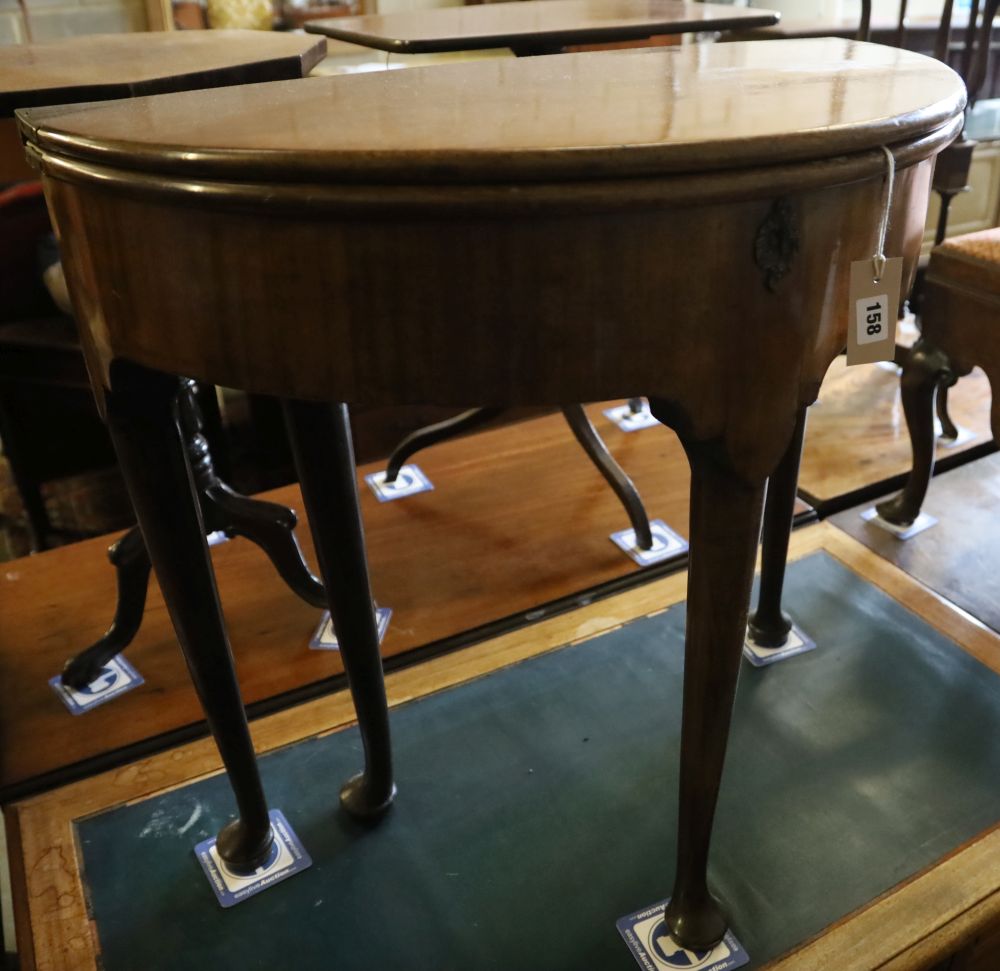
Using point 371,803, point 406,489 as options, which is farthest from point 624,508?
point 371,803

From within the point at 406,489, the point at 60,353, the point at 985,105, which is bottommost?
the point at 406,489

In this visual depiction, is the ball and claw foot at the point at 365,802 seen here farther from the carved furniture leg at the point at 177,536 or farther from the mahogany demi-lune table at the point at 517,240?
the mahogany demi-lune table at the point at 517,240

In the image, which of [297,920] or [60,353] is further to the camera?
[60,353]

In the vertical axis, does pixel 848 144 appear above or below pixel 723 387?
above

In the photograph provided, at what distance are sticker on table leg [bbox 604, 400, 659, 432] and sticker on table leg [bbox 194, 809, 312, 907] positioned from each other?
106cm

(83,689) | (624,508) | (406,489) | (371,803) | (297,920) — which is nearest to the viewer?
(297,920)

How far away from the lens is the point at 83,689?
4.07ft

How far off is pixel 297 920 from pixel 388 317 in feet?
2.13

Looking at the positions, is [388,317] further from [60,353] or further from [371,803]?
[60,353]

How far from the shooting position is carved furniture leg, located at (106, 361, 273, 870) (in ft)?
2.37

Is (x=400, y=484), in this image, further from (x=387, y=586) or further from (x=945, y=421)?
(x=945, y=421)

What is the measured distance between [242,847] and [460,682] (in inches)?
13.9

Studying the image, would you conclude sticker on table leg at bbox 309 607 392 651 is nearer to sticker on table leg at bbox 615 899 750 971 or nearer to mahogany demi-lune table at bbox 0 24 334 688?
mahogany demi-lune table at bbox 0 24 334 688

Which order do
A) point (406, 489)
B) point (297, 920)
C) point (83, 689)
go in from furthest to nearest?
point (406, 489), point (83, 689), point (297, 920)
